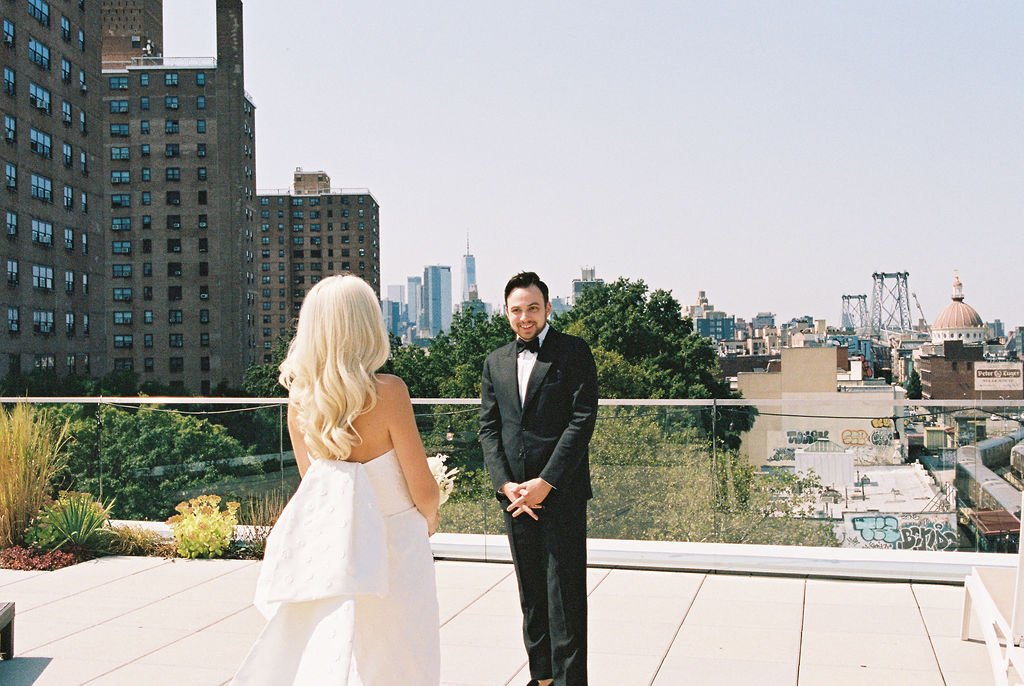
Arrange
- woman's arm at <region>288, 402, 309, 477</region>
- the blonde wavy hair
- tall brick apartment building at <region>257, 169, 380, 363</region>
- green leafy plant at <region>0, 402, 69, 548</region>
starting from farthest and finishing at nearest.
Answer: tall brick apartment building at <region>257, 169, 380, 363</region> < green leafy plant at <region>0, 402, 69, 548</region> < woman's arm at <region>288, 402, 309, 477</region> < the blonde wavy hair

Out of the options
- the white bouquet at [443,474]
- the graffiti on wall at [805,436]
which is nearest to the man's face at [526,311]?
the white bouquet at [443,474]

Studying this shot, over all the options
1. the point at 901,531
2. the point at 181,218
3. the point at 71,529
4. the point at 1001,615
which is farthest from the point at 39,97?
the point at 1001,615

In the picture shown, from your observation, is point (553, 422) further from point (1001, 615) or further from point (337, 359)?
point (1001, 615)

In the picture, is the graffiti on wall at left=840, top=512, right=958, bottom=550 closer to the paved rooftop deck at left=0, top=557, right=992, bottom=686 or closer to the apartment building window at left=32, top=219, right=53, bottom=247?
the paved rooftop deck at left=0, top=557, right=992, bottom=686

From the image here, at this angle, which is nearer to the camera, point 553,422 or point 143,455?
point 553,422

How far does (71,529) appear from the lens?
25.3ft

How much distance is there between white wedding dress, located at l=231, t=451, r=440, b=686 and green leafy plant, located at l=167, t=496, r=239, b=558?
491cm

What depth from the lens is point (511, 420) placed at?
14.0 ft

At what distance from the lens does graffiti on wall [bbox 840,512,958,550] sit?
6727 millimetres

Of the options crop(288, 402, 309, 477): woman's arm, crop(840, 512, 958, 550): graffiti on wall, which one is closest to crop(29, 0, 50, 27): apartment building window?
crop(840, 512, 958, 550): graffiti on wall

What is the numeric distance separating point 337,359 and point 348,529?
0.53m

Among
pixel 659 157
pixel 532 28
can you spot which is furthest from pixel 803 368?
pixel 532 28

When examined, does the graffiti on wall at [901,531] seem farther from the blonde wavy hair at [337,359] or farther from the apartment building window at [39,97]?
the apartment building window at [39,97]

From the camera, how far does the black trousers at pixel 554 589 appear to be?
406 cm
